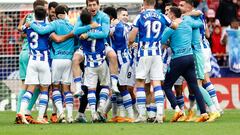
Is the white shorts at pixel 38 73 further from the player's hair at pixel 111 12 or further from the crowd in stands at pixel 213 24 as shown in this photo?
the crowd in stands at pixel 213 24

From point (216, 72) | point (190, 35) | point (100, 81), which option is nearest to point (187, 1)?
point (190, 35)

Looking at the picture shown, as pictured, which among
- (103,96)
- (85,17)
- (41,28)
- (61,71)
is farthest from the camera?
(61,71)

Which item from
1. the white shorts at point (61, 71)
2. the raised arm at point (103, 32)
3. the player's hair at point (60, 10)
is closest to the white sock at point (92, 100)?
the white shorts at point (61, 71)

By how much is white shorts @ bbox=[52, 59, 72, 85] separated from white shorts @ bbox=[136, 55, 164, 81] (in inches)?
56.5

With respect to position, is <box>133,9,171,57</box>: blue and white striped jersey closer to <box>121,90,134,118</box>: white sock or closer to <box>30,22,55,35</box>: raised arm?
<box>121,90,134,118</box>: white sock

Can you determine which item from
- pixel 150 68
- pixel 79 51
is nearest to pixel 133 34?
pixel 150 68

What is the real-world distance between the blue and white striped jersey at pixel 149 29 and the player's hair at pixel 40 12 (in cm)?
169

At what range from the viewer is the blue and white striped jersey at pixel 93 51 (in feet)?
63.0

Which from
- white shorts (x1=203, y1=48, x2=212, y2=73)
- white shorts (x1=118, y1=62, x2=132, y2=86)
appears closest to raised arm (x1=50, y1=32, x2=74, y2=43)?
white shorts (x1=118, y1=62, x2=132, y2=86)

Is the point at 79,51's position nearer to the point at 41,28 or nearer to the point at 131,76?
the point at 41,28

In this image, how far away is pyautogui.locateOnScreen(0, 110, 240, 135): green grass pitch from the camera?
53.1 feet

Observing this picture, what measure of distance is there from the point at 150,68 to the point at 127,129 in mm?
2304

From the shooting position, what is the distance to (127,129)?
16.9 m

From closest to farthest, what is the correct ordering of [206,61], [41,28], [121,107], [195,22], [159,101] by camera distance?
[159,101] → [41,28] → [195,22] → [121,107] → [206,61]
